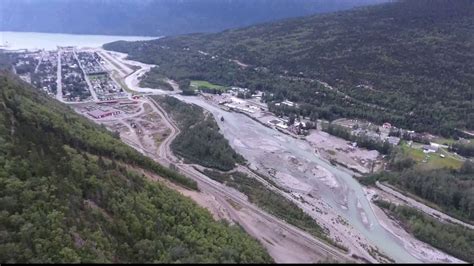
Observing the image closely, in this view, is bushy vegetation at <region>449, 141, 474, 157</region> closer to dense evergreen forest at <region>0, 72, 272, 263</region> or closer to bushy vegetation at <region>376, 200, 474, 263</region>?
bushy vegetation at <region>376, 200, 474, 263</region>

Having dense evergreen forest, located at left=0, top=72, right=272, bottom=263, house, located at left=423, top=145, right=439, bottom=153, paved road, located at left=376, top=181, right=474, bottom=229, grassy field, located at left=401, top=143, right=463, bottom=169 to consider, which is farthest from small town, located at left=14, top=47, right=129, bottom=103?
house, located at left=423, top=145, right=439, bottom=153

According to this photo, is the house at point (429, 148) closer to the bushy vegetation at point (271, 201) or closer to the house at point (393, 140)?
the house at point (393, 140)

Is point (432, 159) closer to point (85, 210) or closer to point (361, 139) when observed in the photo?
point (361, 139)

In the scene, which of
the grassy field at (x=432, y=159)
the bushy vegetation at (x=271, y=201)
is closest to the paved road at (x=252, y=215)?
the bushy vegetation at (x=271, y=201)

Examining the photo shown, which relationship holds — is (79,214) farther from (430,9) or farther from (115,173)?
(430,9)

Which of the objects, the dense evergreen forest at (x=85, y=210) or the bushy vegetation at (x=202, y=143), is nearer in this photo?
the dense evergreen forest at (x=85, y=210)

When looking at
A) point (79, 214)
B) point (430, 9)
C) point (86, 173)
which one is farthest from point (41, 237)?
point (430, 9)
